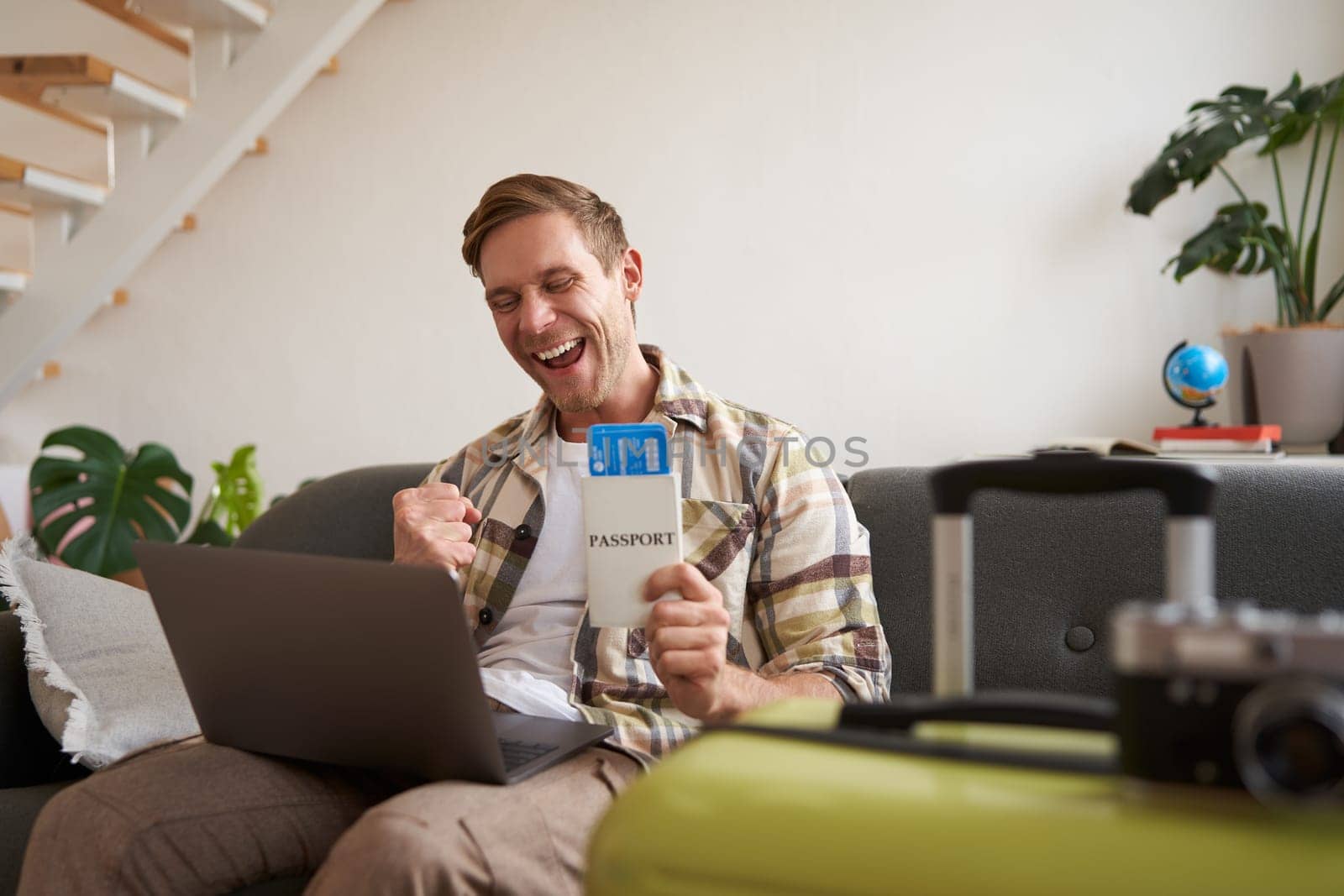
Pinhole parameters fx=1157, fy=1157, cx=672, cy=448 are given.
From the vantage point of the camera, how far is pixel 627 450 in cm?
100

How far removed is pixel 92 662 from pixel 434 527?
545mm

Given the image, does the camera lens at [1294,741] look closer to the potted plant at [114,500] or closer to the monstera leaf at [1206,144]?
the monstera leaf at [1206,144]

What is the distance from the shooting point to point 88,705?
141 centimetres

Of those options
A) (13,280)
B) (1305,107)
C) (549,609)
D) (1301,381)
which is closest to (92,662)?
(549,609)

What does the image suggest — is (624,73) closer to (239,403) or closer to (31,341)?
(239,403)

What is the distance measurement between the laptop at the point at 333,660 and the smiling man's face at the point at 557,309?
562mm

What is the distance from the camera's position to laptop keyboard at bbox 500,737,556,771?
3.55 feet

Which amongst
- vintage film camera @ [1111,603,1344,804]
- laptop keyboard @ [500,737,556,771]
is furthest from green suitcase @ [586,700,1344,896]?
laptop keyboard @ [500,737,556,771]

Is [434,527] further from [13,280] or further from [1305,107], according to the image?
[13,280]

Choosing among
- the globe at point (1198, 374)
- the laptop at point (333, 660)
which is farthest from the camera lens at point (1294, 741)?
the globe at point (1198, 374)

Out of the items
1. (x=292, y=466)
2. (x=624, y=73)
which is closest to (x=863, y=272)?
(x=624, y=73)

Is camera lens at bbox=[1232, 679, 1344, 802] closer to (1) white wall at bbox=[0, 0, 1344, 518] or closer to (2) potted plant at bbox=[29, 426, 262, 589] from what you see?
(1) white wall at bbox=[0, 0, 1344, 518]

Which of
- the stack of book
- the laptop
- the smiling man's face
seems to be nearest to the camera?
the laptop

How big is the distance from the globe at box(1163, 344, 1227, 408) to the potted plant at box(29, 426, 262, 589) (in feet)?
6.85
